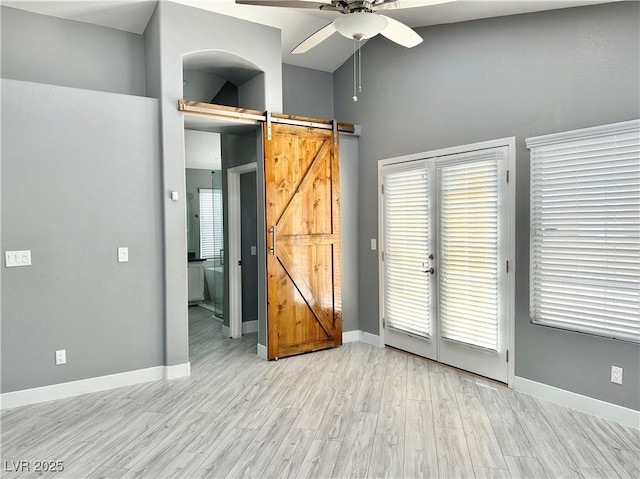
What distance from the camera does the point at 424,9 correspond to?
13.0 feet

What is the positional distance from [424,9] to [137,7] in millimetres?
2673

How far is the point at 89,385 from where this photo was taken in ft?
12.3

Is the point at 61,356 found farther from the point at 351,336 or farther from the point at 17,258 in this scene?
the point at 351,336

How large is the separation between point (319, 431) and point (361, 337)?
242 cm

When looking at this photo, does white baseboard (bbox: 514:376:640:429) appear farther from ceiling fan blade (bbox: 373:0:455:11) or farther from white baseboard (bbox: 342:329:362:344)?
ceiling fan blade (bbox: 373:0:455:11)

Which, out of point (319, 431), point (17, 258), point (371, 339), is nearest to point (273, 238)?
point (371, 339)

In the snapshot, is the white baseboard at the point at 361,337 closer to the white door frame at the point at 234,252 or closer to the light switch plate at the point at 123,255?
the white door frame at the point at 234,252

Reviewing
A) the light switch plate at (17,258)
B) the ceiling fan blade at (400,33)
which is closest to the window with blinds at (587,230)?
→ the ceiling fan blade at (400,33)

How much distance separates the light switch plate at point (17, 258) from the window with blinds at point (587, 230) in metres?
4.08

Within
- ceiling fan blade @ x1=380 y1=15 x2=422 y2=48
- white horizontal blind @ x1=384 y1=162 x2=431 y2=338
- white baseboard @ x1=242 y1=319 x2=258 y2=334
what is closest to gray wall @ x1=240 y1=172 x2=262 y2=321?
white baseboard @ x1=242 y1=319 x2=258 y2=334

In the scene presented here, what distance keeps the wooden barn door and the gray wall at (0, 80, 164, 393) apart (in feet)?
3.75

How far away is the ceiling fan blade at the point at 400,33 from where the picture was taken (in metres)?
2.75

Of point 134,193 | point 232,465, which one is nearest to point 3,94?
point 134,193

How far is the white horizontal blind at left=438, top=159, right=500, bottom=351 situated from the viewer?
152 inches
